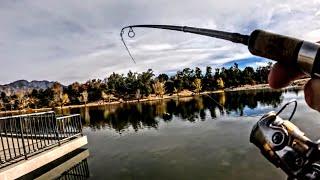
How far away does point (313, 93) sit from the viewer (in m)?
1.02

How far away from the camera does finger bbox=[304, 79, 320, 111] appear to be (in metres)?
0.97

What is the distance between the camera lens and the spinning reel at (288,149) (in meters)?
1.49

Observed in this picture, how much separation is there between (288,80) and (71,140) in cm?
1284

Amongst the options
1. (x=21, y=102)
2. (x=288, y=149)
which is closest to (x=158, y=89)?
(x=21, y=102)

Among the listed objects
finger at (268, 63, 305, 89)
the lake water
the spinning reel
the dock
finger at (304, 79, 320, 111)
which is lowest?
the lake water

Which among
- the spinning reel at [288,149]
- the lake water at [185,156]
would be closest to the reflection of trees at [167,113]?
the lake water at [185,156]

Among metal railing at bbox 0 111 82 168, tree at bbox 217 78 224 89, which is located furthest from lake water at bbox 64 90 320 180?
tree at bbox 217 78 224 89

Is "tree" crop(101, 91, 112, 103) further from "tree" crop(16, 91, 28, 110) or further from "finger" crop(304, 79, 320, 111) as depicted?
"finger" crop(304, 79, 320, 111)

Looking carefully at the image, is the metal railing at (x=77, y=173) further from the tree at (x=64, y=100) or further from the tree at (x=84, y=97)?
the tree at (x=64, y=100)

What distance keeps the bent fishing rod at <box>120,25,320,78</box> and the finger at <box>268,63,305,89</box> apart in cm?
3

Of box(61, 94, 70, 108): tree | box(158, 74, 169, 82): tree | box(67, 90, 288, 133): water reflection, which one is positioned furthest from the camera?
box(158, 74, 169, 82): tree

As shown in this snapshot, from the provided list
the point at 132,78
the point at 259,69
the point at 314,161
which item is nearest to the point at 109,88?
the point at 132,78

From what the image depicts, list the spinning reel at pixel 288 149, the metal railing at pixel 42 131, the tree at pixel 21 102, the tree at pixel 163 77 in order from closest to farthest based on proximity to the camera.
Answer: the spinning reel at pixel 288 149 < the metal railing at pixel 42 131 < the tree at pixel 21 102 < the tree at pixel 163 77

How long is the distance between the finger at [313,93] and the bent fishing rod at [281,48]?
7 centimetres
